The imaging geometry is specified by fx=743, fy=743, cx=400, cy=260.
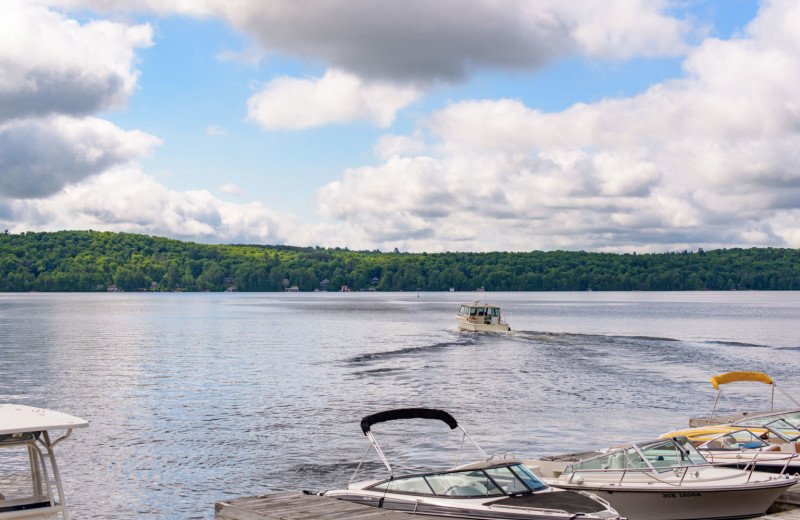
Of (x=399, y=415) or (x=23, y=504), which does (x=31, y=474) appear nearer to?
(x=23, y=504)

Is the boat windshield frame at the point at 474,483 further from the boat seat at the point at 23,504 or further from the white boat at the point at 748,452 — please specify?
the white boat at the point at 748,452

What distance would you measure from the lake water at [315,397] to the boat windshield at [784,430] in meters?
6.46

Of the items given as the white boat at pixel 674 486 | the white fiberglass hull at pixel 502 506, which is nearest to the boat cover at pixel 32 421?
the white fiberglass hull at pixel 502 506

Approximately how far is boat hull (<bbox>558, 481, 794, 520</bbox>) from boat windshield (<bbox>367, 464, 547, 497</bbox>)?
3.16m

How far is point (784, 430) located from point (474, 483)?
11.5 metres

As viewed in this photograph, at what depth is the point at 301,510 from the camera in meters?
13.4

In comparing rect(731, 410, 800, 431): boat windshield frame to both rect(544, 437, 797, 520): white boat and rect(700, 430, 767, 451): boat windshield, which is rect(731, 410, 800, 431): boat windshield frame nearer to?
rect(700, 430, 767, 451): boat windshield

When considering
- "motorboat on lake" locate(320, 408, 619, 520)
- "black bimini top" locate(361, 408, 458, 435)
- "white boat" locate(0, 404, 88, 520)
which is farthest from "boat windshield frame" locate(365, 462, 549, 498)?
"white boat" locate(0, 404, 88, 520)

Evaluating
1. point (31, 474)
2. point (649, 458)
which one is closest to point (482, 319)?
point (649, 458)

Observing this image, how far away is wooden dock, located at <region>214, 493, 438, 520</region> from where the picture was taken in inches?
504

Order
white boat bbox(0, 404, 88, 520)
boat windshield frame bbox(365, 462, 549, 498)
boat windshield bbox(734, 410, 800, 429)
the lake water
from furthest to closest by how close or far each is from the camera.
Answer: the lake water, boat windshield bbox(734, 410, 800, 429), boat windshield frame bbox(365, 462, 549, 498), white boat bbox(0, 404, 88, 520)

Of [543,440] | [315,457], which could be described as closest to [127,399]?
[315,457]

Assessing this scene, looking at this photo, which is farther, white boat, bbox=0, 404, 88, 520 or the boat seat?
white boat, bbox=0, 404, 88, 520

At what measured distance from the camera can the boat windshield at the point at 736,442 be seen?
60.8 ft
